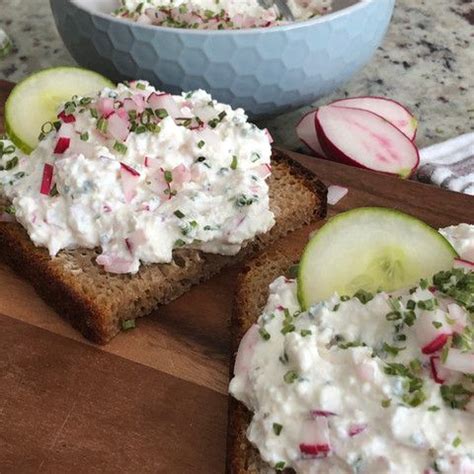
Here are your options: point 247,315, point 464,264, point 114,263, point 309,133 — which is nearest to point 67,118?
point 114,263

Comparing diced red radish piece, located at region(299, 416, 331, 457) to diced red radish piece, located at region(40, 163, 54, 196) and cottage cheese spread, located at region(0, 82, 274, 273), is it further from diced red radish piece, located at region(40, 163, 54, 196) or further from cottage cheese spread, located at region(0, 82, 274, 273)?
diced red radish piece, located at region(40, 163, 54, 196)

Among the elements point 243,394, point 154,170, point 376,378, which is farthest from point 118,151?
point 376,378

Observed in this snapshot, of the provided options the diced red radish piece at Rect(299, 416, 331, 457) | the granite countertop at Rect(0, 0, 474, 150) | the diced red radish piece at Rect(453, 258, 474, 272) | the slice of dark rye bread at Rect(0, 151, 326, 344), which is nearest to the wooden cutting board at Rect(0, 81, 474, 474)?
the slice of dark rye bread at Rect(0, 151, 326, 344)

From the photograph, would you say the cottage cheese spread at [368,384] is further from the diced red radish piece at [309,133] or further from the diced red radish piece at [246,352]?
the diced red radish piece at [309,133]

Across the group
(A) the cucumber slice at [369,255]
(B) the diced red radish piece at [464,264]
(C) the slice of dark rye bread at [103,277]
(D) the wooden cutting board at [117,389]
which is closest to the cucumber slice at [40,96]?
(C) the slice of dark rye bread at [103,277]

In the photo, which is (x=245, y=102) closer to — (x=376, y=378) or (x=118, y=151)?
(x=118, y=151)

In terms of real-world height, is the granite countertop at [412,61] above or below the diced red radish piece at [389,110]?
below
